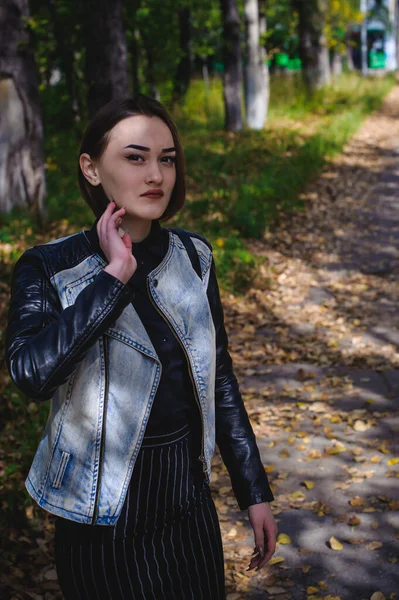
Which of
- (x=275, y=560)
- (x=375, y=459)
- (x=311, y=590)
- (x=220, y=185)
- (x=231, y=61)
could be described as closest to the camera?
(x=311, y=590)

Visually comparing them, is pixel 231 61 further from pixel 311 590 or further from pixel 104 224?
pixel 104 224

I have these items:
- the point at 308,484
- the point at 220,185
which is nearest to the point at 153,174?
the point at 308,484

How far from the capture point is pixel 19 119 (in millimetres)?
9242

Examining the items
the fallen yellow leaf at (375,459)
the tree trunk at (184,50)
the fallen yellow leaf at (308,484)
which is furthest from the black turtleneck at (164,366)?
the tree trunk at (184,50)

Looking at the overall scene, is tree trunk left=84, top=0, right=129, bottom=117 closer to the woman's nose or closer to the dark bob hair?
the dark bob hair

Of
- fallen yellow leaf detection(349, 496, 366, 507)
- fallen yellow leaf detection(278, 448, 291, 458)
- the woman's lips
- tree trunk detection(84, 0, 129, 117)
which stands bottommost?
fallen yellow leaf detection(278, 448, 291, 458)

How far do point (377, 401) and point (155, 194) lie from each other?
427 cm

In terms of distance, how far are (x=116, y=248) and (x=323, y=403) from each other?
175 inches

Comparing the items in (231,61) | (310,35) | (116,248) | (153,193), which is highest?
(310,35)

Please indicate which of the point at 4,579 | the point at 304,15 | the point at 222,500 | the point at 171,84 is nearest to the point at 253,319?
the point at 222,500

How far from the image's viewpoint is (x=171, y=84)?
969 inches

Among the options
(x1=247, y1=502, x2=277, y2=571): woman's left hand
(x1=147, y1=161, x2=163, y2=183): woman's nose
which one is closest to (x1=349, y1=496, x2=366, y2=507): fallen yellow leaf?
(x1=247, y1=502, x2=277, y2=571): woman's left hand

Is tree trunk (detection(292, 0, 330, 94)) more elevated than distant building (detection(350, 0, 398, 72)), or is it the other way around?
distant building (detection(350, 0, 398, 72))

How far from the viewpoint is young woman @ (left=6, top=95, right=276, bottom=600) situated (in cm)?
186
